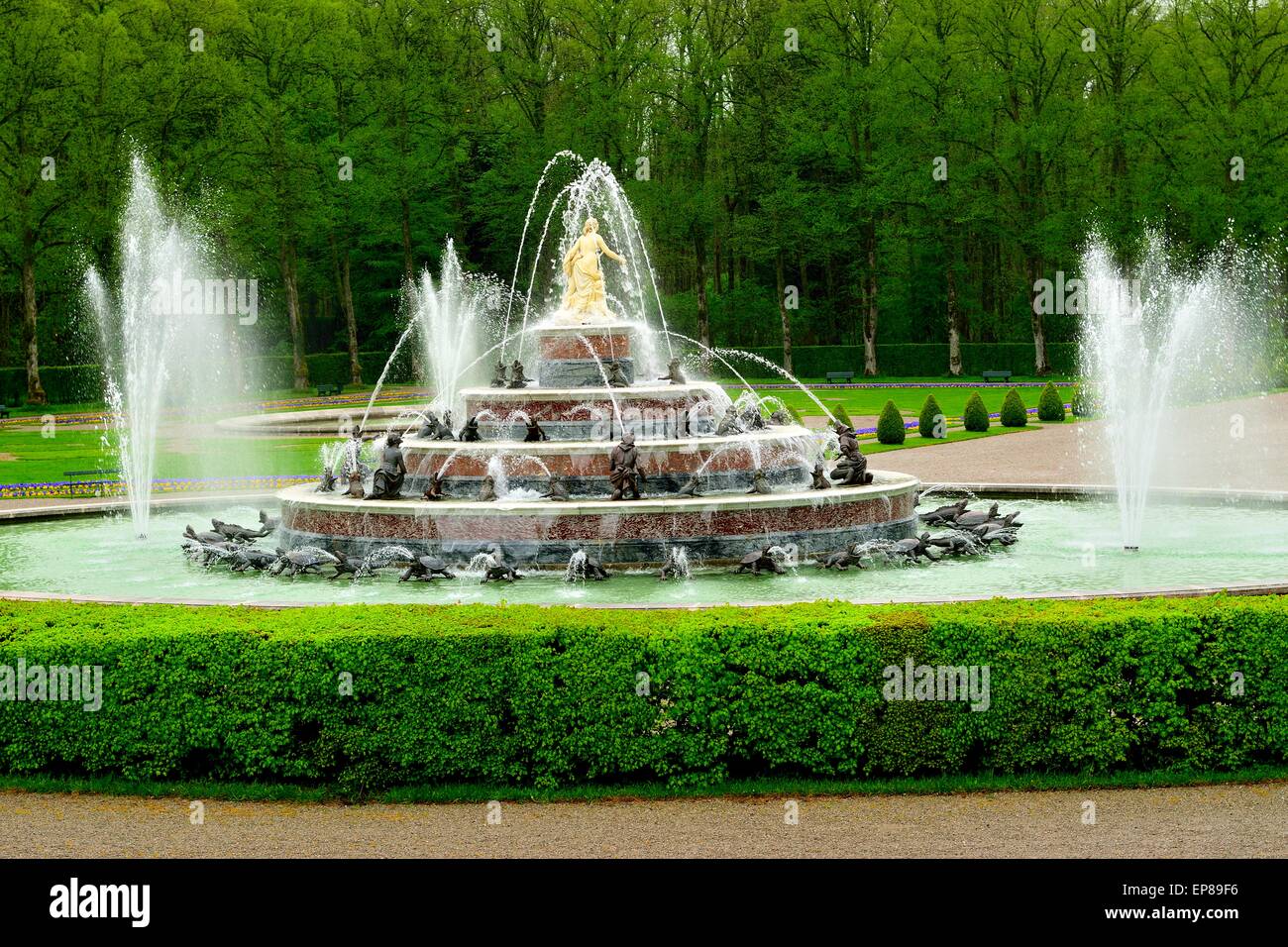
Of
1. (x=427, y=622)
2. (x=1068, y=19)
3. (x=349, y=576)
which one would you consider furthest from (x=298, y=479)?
(x=1068, y=19)

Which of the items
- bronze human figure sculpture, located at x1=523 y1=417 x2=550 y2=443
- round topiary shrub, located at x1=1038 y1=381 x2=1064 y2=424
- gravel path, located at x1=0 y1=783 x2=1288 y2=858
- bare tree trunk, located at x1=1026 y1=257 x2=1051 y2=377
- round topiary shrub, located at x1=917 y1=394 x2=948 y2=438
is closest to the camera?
gravel path, located at x1=0 y1=783 x2=1288 y2=858

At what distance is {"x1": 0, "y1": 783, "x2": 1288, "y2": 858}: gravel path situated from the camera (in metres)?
8.94

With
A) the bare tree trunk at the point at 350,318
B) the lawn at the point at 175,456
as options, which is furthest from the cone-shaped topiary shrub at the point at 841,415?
the bare tree trunk at the point at 350,318

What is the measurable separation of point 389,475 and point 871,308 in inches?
1972

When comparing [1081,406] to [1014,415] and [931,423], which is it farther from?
[931,423]

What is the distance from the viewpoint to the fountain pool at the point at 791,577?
1628 centimetres

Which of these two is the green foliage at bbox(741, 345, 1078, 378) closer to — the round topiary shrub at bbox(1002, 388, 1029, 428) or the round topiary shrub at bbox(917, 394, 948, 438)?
the round topiary shrub at bbox(1002, 388, 1029, 428)

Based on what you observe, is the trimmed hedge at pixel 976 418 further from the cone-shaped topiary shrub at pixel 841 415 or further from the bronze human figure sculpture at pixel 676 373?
the bronze human figure sculpture at pixel 676 373

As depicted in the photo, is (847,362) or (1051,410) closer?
(1051,410)

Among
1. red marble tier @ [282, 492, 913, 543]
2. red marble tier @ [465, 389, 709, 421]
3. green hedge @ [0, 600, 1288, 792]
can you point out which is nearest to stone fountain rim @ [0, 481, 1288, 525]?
red marble tier @ [465, 389, 709, 421]

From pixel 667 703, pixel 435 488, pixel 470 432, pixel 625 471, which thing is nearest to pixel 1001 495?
pixel 625 471

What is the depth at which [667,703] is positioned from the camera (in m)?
10.8

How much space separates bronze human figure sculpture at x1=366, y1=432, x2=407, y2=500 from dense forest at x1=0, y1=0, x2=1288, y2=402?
42.3 m

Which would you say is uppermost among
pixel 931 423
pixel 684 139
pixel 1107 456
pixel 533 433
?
pixel 684 139
